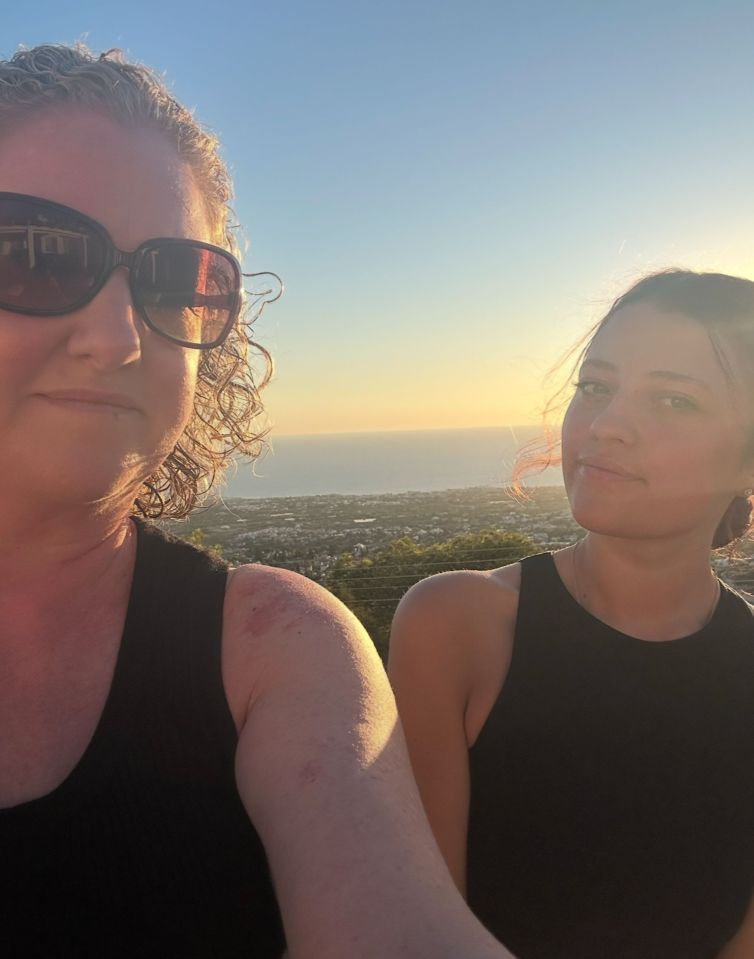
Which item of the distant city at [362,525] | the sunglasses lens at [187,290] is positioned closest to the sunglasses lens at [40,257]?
the sunglasses lens at [187,290]

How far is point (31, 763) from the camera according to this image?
121 centimetres

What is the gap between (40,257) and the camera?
48.9 inches

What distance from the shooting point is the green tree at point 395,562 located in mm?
7480

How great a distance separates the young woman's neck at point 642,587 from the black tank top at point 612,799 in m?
0.08

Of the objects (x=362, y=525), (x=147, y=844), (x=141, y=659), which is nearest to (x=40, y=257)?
(x=141, y=659)

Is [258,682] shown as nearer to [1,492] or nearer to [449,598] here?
[1,492]

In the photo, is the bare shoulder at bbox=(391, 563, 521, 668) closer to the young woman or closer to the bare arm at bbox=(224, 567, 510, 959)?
the young woman

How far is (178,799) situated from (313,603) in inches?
16.8

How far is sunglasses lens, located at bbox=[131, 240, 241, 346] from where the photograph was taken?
1.35 metres

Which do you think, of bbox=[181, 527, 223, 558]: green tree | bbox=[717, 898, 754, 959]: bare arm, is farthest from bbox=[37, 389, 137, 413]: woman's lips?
bbox=[717, 898, 754, 959]: bare arm

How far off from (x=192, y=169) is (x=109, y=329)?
1.58ft

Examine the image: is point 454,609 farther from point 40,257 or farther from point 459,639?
point 40,257

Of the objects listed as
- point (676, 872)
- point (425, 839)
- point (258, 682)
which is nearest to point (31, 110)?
A: point (258, 682)

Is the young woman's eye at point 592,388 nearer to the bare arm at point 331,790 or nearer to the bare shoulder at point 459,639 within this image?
the bare shoulder at point 459,639
